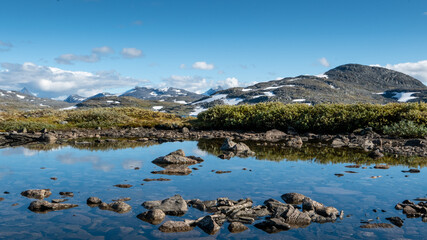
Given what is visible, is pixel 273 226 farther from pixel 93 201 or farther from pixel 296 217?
pixel 93 201

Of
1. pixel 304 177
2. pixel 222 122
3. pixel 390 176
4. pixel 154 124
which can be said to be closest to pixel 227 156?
pixel 304 177

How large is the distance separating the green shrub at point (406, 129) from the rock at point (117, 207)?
93.2ft

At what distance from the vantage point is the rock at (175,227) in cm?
980

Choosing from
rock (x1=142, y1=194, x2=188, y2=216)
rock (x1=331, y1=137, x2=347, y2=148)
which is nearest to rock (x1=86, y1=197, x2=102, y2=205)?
rock (x1=142, y1=194, x2=188, y2=216)

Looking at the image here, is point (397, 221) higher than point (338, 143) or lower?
lower

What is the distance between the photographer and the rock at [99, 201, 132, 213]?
1142cm

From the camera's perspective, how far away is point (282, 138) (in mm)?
35031

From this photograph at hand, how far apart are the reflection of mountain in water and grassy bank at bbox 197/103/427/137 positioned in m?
10.1

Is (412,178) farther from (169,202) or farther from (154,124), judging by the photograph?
(154,124)

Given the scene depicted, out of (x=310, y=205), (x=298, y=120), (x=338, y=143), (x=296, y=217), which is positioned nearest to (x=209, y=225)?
(x=296, y=217)

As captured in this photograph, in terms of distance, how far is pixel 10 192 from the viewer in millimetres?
13453

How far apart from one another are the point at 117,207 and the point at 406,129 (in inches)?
1136

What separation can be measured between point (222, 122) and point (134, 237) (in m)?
34.2

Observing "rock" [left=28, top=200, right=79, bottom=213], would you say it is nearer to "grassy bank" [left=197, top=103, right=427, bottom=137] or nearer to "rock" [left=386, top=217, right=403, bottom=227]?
"rock" [left=386, top=217, right=403, bottom=227]
